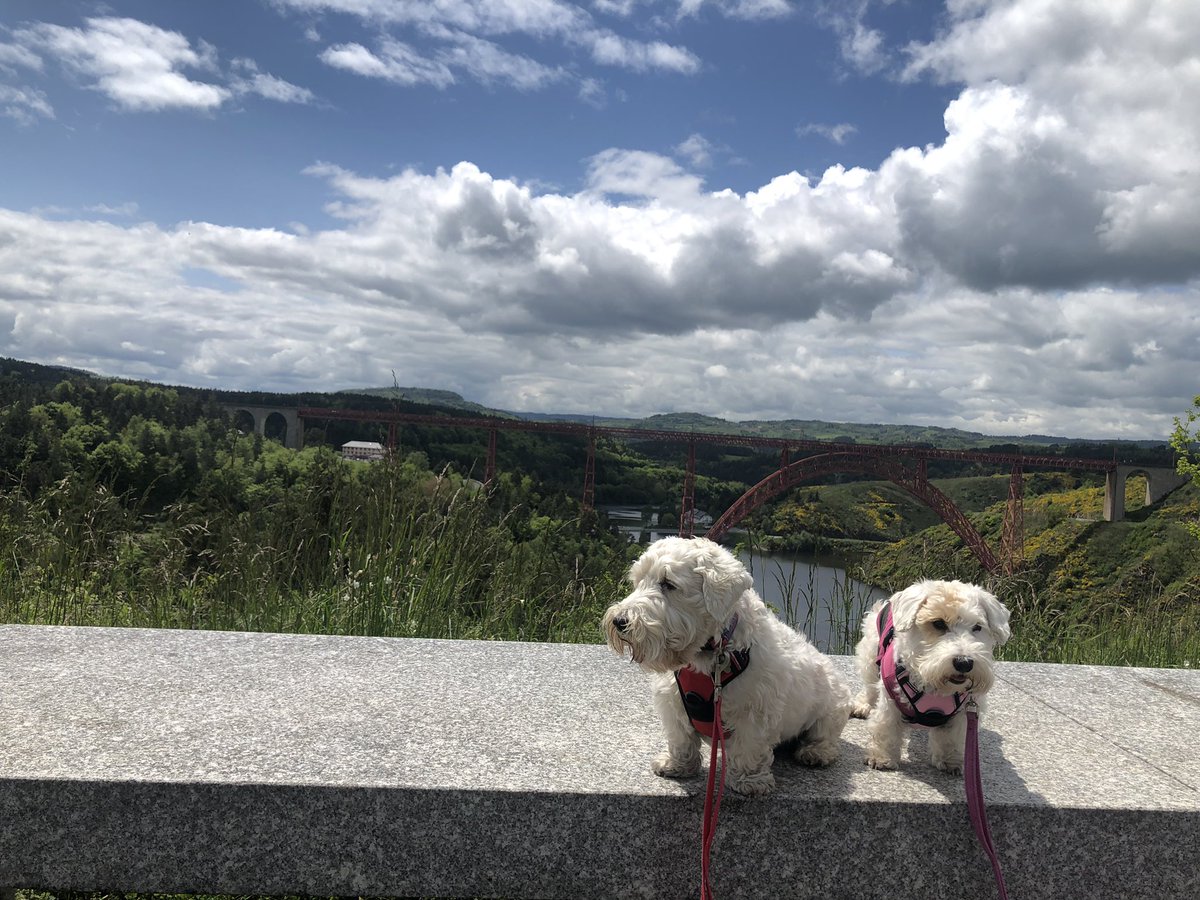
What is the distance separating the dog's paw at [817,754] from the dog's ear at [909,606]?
48 cm

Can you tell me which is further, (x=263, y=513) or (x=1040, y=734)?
(x=263, y=513)

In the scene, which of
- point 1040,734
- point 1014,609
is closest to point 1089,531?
point 1014,609

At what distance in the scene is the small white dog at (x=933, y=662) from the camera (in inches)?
89.8

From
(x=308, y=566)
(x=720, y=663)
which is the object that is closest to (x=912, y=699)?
(x=720, y=663)

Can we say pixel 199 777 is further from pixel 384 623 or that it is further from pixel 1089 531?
pixel 1089 531

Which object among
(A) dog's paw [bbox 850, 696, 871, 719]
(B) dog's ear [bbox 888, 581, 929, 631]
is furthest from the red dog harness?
(A) dog's paw [bbox 850, 696, 871, 719]

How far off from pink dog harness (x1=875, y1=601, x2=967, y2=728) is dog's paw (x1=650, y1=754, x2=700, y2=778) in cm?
68

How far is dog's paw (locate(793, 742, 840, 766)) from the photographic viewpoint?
102 inches

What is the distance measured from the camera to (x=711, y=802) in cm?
218

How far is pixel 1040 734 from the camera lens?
10.2 ft

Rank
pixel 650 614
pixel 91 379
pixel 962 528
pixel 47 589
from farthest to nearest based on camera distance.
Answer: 1. pixel 91 379
2. pixel 962 528
3. pixel 47 589
4. pixel 650 614

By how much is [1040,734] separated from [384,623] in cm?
335

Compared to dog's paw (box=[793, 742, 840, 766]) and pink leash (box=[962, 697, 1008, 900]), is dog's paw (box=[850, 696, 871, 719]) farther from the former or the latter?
pink leash (box=[962, 697, 1008, 900])

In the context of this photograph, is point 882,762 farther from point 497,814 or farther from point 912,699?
point 497,814
